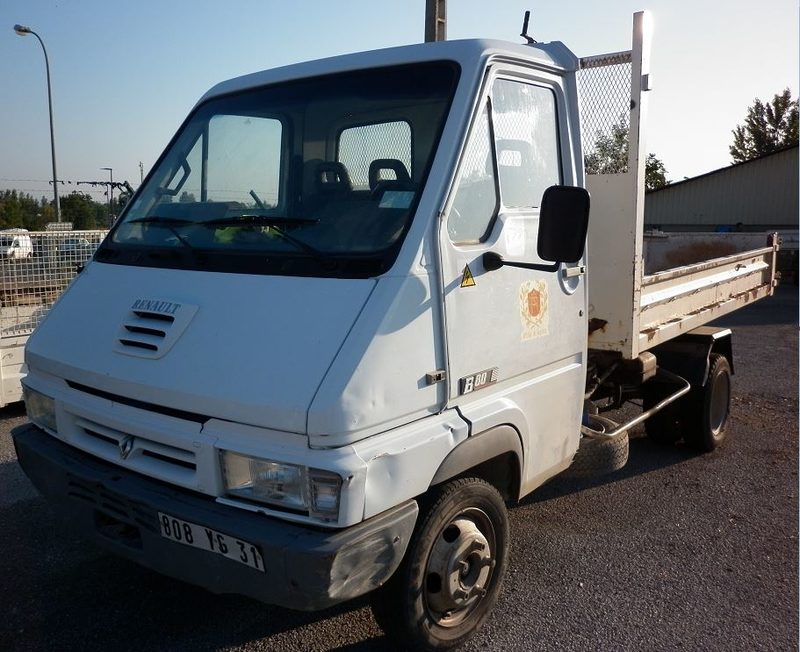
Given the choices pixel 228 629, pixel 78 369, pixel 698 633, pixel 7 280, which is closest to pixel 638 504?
pixel 698 633

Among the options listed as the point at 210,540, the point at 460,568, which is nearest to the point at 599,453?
the point at 460,568

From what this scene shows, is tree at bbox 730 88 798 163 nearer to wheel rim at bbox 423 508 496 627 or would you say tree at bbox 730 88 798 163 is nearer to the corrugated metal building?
the corrugated metal building

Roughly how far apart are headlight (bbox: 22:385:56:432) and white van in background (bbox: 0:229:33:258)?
13.1ft

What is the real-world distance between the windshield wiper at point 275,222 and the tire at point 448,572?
110 centimetres

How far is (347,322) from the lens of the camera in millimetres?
2553

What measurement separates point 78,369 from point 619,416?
513cm

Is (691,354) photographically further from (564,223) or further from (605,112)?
(564,223)

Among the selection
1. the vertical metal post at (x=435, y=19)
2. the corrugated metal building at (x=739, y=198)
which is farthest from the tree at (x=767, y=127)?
the vertical metal post at (x=435, y=19)

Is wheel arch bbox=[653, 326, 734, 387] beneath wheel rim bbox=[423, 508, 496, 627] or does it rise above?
above

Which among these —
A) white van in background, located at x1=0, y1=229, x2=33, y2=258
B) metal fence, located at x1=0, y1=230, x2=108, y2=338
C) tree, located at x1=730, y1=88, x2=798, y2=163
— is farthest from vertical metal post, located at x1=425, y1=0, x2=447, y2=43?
tree, located at x1=730, y1=88, x2=798, y2=163

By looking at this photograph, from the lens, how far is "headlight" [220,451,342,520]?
7.96 ft

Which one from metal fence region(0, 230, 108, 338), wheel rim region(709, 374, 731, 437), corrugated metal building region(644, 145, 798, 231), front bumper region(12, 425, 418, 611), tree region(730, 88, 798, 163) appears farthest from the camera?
tree region(730, 88, 798, 163)

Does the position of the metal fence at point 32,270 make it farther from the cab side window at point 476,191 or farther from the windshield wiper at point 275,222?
the cab side window at point 476,191

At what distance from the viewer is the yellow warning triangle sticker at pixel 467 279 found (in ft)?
9.53
